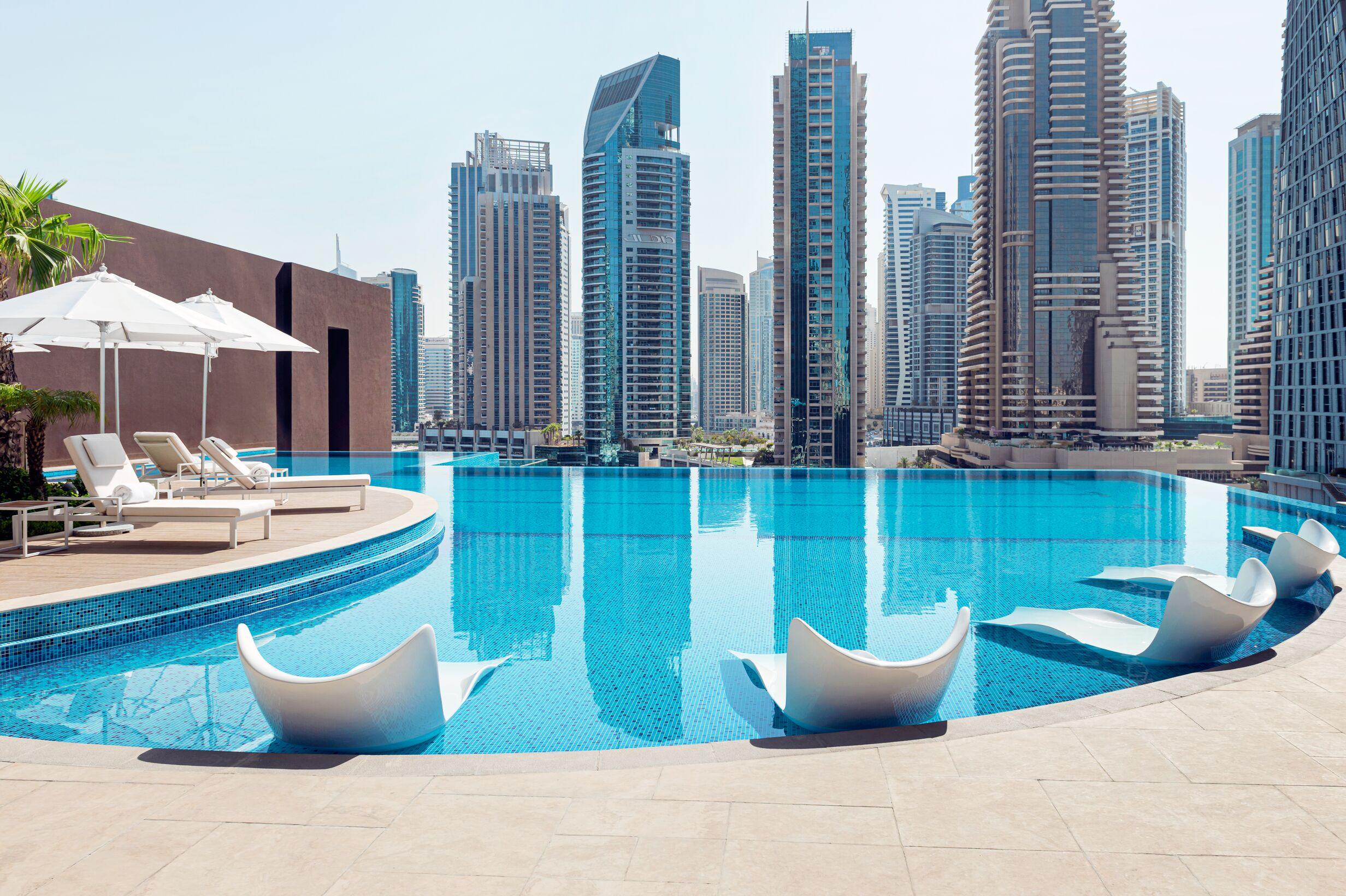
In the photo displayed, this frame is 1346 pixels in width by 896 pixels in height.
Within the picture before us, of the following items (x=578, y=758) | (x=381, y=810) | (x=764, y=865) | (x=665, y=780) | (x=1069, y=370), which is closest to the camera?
(x=764, y=865)

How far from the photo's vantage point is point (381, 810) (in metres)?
2.47

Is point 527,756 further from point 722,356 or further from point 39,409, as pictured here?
point 722,356

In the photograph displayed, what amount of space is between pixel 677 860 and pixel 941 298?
158 m

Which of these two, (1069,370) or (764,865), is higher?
(1069,370)

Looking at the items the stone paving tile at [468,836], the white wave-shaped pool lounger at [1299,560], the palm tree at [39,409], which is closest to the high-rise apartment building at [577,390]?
the palm tree at [39,409]

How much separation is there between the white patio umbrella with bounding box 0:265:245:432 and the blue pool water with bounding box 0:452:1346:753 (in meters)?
2.97

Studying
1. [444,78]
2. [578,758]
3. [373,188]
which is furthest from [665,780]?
[373,188]

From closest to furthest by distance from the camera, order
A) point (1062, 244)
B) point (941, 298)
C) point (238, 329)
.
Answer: point (238, 329) → point (1062, 244) → point (941, 298)

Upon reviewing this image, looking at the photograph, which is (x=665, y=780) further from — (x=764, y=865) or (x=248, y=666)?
(x=248, y=666)

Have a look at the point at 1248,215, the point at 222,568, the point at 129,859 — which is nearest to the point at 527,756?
the point at 129,859

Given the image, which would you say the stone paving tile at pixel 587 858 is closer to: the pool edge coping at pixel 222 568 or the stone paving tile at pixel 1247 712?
the stone paving tile at pixel 1247 712

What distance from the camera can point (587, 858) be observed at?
2176mm

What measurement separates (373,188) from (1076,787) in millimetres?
25609

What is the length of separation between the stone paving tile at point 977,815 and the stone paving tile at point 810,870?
0.48ft
